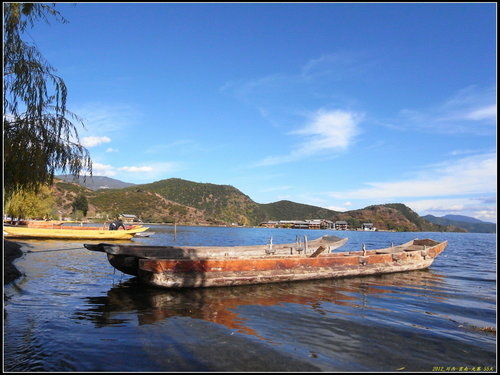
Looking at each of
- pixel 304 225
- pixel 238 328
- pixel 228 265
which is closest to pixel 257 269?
pixel 228 265

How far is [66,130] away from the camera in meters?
7.57

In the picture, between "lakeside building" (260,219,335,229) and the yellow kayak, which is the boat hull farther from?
"lakeside building" (260,219,335,229)

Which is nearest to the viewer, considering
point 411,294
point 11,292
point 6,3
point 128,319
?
point 6,3

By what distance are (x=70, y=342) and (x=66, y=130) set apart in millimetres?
4751

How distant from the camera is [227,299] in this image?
1152cm

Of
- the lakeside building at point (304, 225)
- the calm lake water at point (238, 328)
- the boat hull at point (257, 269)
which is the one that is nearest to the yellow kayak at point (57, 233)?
the calm lake water at point (238, 328)

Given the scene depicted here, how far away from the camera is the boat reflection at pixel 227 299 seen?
905cm

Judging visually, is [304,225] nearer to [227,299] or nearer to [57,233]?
[57,233]

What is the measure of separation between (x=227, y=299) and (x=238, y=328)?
3.28 metres

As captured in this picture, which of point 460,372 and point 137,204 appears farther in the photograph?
point 137,204

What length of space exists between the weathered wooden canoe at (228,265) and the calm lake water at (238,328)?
50 cm

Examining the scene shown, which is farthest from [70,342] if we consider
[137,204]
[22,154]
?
[137,204]

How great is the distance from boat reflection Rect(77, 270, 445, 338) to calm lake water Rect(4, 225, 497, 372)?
41mm

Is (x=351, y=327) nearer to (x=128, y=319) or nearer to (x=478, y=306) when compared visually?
(x=128, y=319)
